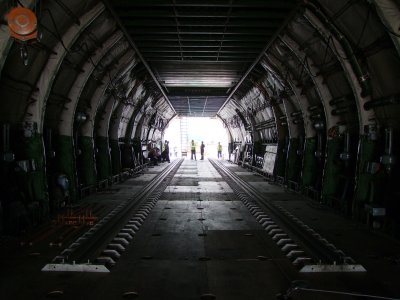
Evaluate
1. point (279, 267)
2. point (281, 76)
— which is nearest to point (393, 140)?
point (279, 267)

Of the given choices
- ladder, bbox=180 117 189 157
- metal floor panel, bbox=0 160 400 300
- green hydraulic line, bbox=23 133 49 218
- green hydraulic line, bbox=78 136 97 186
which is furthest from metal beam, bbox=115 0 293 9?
ladder, bbox=180 117 189 157

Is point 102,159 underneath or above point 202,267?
above

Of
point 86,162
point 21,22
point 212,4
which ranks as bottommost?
point 86,162

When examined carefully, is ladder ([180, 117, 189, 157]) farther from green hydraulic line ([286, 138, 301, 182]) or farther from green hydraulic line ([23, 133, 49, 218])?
green hydraulic line ([23, 133, 49, 218])

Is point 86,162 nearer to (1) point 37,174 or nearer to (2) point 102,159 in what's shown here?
(2) point 102,159

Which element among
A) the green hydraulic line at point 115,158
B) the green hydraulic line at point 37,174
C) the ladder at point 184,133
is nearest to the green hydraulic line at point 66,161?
the green hydraulic line at point 37,174

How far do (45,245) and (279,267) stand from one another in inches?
134

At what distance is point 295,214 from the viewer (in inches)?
319

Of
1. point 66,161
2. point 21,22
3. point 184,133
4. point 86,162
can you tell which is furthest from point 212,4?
point 184,133

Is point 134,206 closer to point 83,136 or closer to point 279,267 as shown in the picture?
point 83,136

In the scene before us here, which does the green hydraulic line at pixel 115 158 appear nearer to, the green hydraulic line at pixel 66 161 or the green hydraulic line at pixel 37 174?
the green hydraulic line at pixel 66 161

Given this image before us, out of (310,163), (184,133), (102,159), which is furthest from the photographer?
(184,133)

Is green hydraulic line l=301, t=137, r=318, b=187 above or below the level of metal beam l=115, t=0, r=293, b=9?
below

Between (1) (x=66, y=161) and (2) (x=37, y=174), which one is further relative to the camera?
(1) (x=66, y=161)
